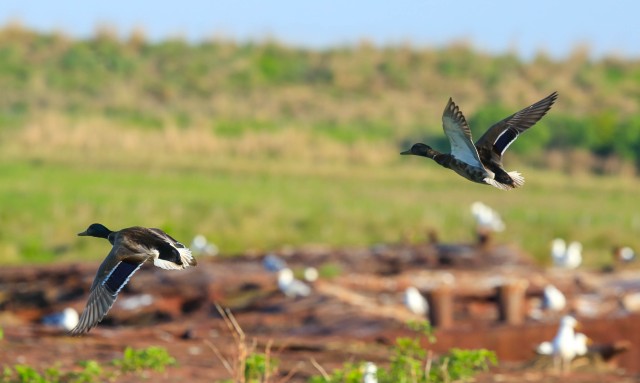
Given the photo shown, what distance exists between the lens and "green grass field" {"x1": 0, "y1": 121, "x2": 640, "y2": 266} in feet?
88.4

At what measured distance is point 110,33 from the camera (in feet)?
198

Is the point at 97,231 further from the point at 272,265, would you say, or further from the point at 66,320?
the point at 272,265

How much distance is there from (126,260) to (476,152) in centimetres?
175

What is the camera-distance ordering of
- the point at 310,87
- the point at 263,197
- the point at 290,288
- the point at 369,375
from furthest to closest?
the point at 310,87, the point at 263,197, the point at 290,288, the point at 369,375

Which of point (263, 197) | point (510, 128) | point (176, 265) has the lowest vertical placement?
point (176, 265)

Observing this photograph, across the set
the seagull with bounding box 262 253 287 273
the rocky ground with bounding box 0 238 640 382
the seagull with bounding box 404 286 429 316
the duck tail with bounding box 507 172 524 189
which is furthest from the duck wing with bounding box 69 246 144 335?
the seagull with bounding box 262 253 287 273

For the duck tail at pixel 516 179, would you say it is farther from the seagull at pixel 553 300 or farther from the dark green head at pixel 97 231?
the seagull at pixel 553 300

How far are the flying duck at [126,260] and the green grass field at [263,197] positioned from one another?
17274mm

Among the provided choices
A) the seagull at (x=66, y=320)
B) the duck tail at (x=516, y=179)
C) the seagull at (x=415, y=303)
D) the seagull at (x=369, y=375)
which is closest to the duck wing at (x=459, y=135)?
the duck tail at (x=516, y=179)

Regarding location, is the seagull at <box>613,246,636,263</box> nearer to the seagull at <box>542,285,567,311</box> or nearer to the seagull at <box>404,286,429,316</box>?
the seagull at <box>542,285,567,311</box>

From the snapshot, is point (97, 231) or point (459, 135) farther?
point (97, 231)

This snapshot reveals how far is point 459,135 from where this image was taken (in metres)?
6.35

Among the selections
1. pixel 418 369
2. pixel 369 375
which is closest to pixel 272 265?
pixel 418 369

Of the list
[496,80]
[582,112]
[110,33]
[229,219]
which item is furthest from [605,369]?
[110,33]
